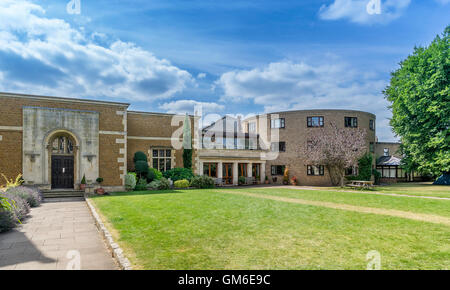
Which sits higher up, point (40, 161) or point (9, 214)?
point (40, 161)

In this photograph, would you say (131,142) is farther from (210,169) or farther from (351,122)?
(351,122)

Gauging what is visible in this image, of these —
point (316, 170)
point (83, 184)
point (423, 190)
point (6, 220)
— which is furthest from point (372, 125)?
point (6, 220)

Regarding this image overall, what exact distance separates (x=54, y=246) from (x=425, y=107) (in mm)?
30814

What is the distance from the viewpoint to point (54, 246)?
6668 millimetres

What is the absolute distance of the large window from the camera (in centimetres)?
2992

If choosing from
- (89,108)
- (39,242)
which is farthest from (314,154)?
(39,242)

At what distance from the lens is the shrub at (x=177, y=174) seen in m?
24.5

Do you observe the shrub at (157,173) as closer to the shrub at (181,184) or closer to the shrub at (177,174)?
the shrub at (177,174)

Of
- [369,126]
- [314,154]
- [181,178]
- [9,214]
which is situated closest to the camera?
[9,214]

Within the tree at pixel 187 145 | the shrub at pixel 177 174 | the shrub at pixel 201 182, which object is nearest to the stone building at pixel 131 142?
the tree at pixel 187 145

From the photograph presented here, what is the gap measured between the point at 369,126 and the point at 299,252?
35.0 m

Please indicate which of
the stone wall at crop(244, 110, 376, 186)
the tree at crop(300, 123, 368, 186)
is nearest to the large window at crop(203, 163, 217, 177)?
the stone wall at crop(244, 110, 376, 186)
